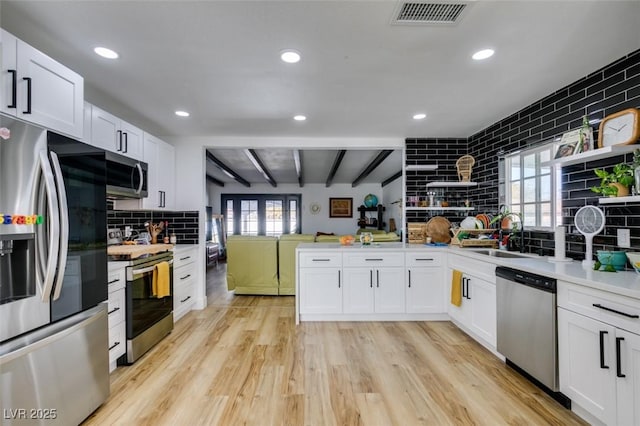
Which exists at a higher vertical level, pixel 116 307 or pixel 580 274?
pixel 580 274

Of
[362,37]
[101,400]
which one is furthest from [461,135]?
[101,400]

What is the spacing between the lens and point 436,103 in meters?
2.91

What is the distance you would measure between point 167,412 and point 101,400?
0.42 metres

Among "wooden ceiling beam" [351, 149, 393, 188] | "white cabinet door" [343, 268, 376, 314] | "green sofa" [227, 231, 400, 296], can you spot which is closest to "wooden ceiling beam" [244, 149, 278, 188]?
"green sofa" [227, 231, 400, 296]

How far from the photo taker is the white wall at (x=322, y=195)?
966cm

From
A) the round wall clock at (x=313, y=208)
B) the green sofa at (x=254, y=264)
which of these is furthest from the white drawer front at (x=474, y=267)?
the round wall clock at (x=313, y=208)

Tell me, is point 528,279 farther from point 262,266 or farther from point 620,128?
point 262,266

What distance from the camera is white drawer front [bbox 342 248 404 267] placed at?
11.4 ft

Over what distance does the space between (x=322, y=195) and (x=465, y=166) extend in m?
6.12

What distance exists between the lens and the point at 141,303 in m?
2.59

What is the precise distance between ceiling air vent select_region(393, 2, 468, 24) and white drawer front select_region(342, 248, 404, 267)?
239 centimetres

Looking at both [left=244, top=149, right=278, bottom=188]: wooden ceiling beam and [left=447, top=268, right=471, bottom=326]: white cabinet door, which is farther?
[left=244, top=149, right=278, bottom=188]: wooden ceiling beam

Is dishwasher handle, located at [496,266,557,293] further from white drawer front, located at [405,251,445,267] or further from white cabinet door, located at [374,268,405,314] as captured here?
white cabinet door, located at [374,268,405,314]

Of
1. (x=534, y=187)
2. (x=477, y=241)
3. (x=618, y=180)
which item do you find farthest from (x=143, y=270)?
(x=534, y=187)
